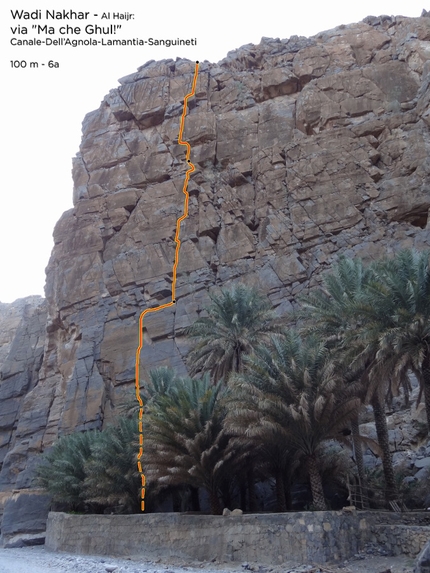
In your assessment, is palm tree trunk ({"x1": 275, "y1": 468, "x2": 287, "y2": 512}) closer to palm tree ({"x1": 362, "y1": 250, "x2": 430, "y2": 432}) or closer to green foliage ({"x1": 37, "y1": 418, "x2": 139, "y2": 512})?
palm tree ({"x1": 362, "y1": 250, "x2": 430, "y2": 432})

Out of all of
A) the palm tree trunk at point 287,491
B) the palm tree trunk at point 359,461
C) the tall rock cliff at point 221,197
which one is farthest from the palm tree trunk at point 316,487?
the tall rock cliff at point 221,197

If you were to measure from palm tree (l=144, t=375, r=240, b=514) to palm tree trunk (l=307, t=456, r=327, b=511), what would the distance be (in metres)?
2.61

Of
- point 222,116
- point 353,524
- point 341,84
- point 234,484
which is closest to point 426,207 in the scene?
point 341,84

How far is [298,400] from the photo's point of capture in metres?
17.9

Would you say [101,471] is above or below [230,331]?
below

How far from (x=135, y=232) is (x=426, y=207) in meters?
21.0

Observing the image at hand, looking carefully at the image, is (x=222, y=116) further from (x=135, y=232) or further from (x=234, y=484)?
(x=234, y=484)

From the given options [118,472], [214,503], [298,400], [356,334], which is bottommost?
[214,503]

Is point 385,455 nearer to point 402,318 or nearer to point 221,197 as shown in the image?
point 402,318

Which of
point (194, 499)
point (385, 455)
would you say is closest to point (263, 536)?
point (385, 455)

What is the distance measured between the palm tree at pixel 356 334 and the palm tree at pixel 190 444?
4450 millimetres

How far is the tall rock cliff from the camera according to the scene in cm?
4003

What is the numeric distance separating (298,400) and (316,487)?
2.87m

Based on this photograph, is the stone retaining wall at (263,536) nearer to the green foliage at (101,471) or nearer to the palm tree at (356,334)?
the green foliage at (101,471)
